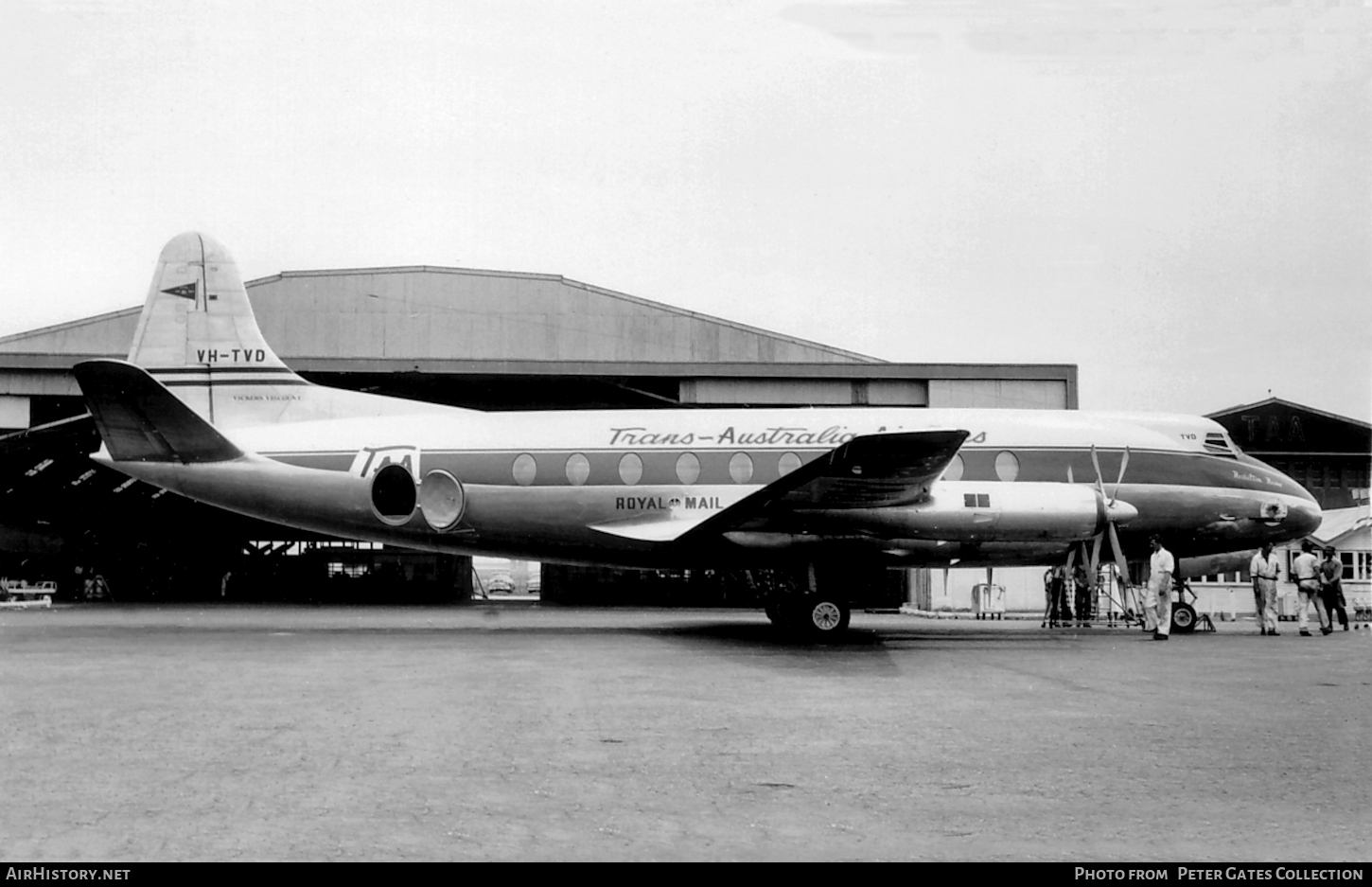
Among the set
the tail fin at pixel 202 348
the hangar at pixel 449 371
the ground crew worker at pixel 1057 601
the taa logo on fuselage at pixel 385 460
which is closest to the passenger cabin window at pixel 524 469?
the taa logo on fuselage at pixel 385 460

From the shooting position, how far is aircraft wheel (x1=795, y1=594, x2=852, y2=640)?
53.4 ft

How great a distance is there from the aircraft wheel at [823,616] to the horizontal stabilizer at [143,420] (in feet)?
30.4

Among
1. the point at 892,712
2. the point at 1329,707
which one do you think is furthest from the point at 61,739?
the point at 1329,707

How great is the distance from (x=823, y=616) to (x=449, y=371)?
55.3 feet

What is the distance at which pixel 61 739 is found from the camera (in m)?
8.03

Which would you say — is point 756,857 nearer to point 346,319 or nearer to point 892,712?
point 892,712

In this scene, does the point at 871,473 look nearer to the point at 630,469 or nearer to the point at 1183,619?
the point at 630,469

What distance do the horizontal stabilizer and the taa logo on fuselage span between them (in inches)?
74.6

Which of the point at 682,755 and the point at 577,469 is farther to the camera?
the point at 577,469

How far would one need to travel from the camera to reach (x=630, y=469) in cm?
1752

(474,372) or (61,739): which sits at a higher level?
(474,372)

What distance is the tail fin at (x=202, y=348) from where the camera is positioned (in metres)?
18.6

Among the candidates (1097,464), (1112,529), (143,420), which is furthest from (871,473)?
(143,420)

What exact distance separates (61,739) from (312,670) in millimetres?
4569
